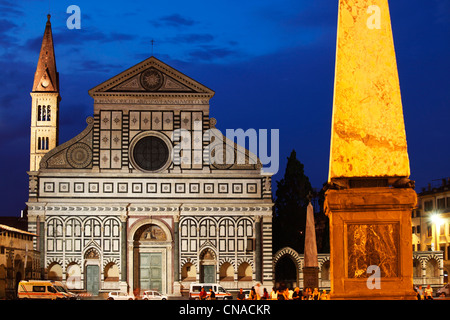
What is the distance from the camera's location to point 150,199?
1609 inches

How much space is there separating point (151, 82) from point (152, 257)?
967 cm

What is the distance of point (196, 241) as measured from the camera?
40844mm

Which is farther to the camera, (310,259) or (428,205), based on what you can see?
(428,205)

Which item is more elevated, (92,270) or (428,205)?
(428,205)

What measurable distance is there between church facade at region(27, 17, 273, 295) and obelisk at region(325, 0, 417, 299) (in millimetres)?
33740

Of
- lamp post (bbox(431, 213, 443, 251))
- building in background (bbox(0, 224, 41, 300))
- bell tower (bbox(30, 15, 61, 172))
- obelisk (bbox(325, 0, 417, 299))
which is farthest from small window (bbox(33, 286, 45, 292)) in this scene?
lamp post (bbox(431, 213, 443, 251))

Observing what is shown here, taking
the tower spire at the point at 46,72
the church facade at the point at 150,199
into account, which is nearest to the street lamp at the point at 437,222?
the church facade at the point at 150,199

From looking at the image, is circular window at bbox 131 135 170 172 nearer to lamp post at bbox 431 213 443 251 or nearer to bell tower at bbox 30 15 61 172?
bell tower at bbox 30 15 61 172

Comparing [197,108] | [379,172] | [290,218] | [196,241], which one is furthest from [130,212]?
[379,172]

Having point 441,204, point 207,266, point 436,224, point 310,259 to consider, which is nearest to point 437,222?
point 436,224

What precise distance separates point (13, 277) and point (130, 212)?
8242 mm

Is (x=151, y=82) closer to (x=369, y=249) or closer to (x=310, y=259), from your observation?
(x=310, y=259)

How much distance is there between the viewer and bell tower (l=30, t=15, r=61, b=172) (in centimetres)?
4841
